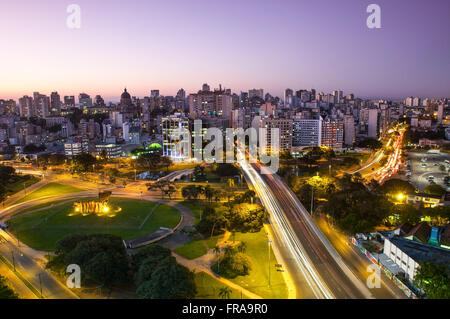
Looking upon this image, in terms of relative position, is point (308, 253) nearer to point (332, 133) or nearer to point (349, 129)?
point (332, 133)

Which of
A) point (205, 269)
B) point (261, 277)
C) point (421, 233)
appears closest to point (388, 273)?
point (421, 233)

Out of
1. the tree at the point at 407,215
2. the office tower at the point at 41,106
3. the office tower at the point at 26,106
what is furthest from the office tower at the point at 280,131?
the office tower at the point at 26,106

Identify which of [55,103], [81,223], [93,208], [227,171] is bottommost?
[81,223]

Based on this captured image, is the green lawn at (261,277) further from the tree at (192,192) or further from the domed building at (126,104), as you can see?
the domed building at (126,104)

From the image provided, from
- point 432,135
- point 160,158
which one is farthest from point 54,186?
point 432,135

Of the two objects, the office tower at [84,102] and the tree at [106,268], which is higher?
the office tower at [84,102]
